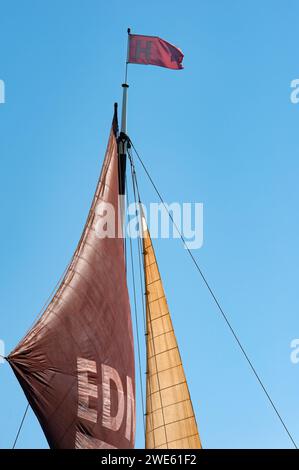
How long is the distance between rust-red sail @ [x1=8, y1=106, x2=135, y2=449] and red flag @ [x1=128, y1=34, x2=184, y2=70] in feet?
26.1

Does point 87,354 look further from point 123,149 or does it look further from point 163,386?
point 123,149

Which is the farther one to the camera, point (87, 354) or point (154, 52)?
point (154, 52)

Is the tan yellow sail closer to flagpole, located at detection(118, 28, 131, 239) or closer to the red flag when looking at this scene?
flagpole, located at detection(118, 28, 131, 239)

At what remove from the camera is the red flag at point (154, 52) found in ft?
119

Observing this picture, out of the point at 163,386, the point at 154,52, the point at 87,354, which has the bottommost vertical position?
the point at 163,386

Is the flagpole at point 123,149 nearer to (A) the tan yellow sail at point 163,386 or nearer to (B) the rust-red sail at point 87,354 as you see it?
(B) the rust-red sail at point 87,354

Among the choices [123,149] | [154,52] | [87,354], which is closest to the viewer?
[87,354]

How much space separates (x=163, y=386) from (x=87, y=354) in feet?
19.2

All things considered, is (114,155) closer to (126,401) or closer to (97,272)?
(97,272)

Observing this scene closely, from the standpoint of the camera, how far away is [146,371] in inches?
1241

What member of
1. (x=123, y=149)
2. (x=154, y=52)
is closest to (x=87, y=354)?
(x=123, y=149)

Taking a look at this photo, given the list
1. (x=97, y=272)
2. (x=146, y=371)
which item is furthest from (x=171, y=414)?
(x=97, y=272)

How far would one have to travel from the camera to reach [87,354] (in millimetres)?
25969
